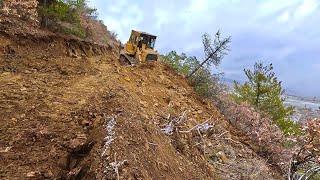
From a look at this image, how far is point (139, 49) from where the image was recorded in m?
21.1

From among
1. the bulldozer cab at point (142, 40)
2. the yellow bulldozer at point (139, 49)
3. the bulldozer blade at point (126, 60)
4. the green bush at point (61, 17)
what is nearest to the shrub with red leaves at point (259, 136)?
the yellow bulldozer at point (139, 49)

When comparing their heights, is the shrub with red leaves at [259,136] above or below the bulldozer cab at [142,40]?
below

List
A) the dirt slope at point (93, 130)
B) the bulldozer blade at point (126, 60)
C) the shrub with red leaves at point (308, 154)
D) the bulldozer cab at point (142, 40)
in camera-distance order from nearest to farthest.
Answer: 1. the dirt slope at point (93, 130)
2. the shrub with red leaves at point (308, 154)
3. the bulldozer blade at point (126, 60)
4. the bulldozer cab at point (142, 40)

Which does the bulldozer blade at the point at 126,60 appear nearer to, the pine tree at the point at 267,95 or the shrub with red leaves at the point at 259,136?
the shrub with red leaves at the point at 259,136

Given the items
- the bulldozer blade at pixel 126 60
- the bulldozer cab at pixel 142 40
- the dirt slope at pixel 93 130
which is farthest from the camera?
the bulldozer cab at pixel 142 40

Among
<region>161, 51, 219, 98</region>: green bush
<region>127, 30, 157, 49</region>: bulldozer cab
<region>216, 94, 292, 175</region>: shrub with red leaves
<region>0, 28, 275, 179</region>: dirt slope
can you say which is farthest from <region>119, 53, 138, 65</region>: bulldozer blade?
<region>216, 94, 292, 175</region>: shrub with red leaves

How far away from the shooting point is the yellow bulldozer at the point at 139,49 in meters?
20.3

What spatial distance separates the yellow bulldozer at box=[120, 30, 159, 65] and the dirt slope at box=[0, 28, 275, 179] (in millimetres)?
4830

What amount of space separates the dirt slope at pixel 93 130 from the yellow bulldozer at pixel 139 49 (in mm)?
4830

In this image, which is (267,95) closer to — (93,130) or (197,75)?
(197,75)

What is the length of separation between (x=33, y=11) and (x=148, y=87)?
6.84 m

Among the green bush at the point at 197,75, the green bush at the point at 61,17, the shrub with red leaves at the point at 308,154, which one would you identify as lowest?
the shrub with red leaves at the point at 308,154

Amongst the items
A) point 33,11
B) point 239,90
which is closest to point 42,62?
point 33,11

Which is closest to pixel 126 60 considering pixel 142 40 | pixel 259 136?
pixel 142 40
